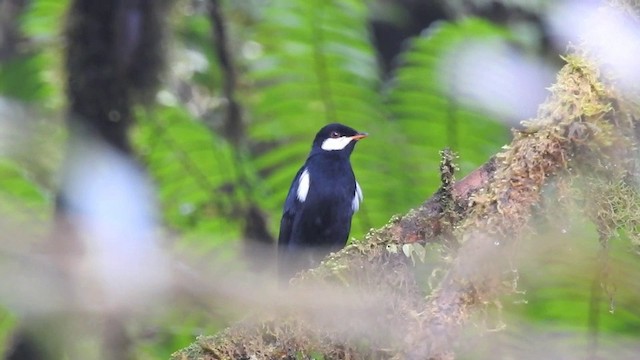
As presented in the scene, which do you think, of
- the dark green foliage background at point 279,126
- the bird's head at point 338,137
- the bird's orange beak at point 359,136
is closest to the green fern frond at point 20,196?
the dark green foliage background at point 279,126

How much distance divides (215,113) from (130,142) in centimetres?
102

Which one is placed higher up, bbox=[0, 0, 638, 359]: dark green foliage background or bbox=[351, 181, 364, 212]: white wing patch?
bbox=[0, 0, 638, 359]: dark green foliage background

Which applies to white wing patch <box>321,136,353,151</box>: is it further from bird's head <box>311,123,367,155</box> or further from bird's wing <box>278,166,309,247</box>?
bird's wing <box>278,166,309,247</box>

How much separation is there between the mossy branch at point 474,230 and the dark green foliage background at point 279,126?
3.41 ft

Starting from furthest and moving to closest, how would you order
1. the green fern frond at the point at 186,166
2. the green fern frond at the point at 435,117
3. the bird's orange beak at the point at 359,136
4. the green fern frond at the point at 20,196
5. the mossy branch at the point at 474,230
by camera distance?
1. the green fern frond at the point at 186,166
2. the bird's orange beak at the point at 359,136
3. the green fern frond at the point at 435,117
4. the green fern frond at the point at 20,196
5. the mossy branch at the point at 474,230

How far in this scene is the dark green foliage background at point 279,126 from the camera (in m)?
3.51

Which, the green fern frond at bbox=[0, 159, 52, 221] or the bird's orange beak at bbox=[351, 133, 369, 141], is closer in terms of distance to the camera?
the green fern frond at bbox=[0, 159, 52, 221]

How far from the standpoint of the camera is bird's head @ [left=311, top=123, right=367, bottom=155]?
3.59 metres

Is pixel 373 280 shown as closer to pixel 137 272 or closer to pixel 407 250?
pixel 407 250

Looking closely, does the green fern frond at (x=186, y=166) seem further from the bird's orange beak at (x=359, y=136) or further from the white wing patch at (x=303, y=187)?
the bird's orange beak at (x=359, y=136)

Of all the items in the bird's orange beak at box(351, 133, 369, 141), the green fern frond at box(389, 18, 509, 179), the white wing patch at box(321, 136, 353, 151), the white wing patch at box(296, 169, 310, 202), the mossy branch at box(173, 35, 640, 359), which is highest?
the green fern frond at box(389, 18, 509, 179)

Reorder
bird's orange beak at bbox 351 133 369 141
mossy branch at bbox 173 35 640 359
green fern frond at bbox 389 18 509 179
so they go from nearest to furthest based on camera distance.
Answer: mossy branch at bbox 173 35 640 359 < green fern frond at bbox 389 18 509 179 < bird's orange beak at bbox 351 133 369 141

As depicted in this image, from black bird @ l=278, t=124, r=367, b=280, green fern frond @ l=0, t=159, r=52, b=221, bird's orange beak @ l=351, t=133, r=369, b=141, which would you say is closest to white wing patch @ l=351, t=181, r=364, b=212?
black bird @ l=278, t=124, r=367, b=280

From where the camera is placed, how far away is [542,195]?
2.30 meters
